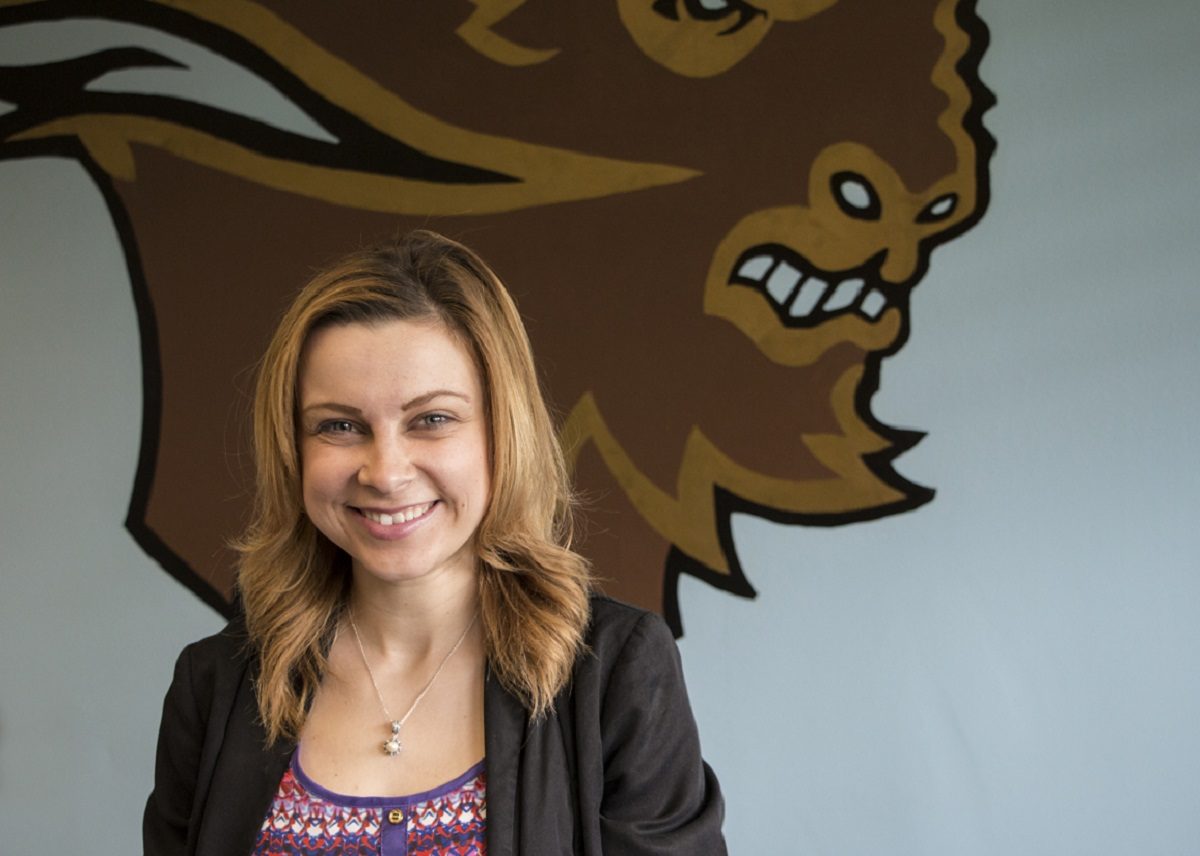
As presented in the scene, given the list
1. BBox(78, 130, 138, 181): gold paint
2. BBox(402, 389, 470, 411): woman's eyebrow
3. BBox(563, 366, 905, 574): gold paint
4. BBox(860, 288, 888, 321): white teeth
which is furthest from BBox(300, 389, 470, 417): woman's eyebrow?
BBox(78, 130, 138, 181): gold paint

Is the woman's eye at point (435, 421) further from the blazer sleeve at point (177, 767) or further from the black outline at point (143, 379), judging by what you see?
the black outline at point (143, 379)

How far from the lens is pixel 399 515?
104 centimetres

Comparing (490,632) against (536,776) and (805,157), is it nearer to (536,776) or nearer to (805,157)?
(536,776)

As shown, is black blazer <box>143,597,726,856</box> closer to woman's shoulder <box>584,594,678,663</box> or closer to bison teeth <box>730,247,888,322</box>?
woman's shoulder <box>584,594,678,663</box>

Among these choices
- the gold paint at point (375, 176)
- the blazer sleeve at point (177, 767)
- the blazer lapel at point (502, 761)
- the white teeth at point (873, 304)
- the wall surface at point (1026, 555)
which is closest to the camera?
the blazer lapel at point (502, 761)

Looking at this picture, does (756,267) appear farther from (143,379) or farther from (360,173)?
(143,379)

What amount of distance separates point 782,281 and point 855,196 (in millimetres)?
198

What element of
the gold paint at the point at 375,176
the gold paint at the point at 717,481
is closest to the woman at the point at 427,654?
the gold paint at the point at 717,481

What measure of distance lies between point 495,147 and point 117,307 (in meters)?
0.82

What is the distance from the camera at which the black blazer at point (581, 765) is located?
3.38 feet

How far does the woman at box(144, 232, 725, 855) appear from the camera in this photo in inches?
40.9

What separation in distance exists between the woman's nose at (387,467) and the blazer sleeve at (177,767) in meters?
0.33

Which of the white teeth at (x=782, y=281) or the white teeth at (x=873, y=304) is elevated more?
the white teeth at (x=782, y=281)

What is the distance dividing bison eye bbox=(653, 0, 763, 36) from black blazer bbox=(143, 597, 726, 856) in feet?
4.29
